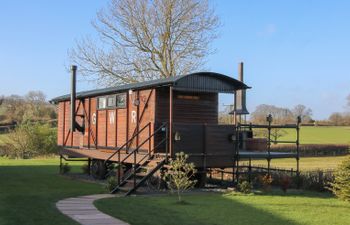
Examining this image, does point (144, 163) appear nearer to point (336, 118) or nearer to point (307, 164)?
point (307, 164)

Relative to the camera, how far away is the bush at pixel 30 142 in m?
40.8

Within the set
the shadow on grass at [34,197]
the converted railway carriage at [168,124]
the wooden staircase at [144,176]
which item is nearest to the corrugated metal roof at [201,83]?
the converted railway carriage at [168,124]

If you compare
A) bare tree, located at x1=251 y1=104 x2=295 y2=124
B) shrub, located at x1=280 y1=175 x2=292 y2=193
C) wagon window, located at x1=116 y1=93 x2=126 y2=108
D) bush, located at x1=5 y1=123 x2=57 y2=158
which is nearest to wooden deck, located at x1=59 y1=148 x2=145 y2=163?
wagon window, located at x1=116 y1=93 x2=126 y2=108

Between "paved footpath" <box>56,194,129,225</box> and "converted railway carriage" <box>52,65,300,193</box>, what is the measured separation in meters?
2.01

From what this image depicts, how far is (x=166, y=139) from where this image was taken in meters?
15.1

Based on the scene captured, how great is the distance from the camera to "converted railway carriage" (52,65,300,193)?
604 inches

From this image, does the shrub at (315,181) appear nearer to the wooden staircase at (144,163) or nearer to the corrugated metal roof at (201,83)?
the corrugated metal roof at (201,83)

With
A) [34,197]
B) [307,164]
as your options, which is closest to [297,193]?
[34,197]

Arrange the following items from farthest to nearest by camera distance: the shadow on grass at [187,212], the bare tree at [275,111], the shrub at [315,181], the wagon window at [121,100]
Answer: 1. the bare tree at [275,111]
2. the wagon window at [121,100]
3. the shrub at [315,181]
4. the shadow on grass at [187,212]

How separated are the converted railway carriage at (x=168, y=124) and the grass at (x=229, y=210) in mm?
2089

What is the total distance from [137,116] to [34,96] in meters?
55.3

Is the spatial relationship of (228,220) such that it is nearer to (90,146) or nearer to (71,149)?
(90,146)

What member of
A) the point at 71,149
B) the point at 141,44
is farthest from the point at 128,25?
the point at 71,149

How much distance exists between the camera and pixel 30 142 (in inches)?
1608
